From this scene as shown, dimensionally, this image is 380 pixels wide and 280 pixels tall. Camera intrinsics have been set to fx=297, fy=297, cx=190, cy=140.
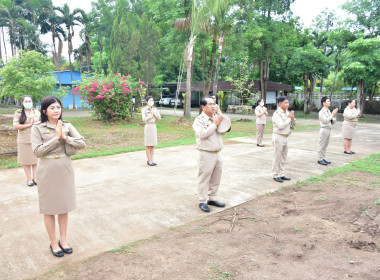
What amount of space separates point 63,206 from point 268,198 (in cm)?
313

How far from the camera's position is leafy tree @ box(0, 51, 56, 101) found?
486 inches

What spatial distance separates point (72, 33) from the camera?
1121 inches

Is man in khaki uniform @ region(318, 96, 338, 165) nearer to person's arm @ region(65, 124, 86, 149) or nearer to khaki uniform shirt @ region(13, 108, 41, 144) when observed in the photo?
person's arm @ region(65, 124, 86, 149)

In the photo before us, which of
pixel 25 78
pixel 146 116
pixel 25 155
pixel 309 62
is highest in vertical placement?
→ pixel 309 62

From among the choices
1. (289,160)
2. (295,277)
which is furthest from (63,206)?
(289,160)

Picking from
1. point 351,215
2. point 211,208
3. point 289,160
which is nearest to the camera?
point 351,215

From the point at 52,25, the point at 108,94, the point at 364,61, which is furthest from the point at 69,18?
the point at 364,61

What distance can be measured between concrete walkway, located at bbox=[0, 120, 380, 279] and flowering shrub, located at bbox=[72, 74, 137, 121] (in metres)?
7.13

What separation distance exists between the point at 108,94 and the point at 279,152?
10.8m

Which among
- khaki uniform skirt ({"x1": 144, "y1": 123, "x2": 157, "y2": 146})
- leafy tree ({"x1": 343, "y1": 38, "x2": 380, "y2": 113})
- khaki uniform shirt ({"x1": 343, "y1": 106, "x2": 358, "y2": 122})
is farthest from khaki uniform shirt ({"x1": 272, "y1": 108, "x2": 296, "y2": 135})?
leafy tree ({"x1": 343, "y1": 38, "x2": 380, "y2": 113})

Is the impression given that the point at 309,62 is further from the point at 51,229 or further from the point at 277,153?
the point at 51,229

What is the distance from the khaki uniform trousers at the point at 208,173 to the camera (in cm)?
416

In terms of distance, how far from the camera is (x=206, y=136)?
4008mm

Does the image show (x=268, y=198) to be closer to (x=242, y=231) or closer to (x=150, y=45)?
(x=242, y=231)
